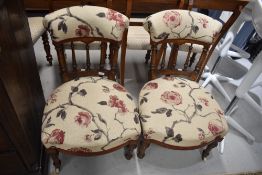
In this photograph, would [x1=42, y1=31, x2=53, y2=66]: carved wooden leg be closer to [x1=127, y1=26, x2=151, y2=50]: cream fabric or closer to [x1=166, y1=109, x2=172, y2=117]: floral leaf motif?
[x1=127, y1=26, x2=151, y2=50]: cream fabric

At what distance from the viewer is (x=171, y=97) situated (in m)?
1.10

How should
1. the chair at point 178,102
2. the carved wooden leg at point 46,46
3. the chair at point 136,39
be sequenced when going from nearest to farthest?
1. the chair at point 178,102
2. the chair at point 136,39
3. the carved wooden leg at point 46,46

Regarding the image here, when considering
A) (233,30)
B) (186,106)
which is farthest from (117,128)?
(233,30)

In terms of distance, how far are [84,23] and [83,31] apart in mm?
38

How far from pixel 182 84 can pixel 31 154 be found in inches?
32.0

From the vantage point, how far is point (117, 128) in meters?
0.95

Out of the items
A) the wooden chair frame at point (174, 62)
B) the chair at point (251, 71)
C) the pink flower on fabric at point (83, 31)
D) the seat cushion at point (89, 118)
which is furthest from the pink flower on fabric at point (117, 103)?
the chair at point (251, 71)

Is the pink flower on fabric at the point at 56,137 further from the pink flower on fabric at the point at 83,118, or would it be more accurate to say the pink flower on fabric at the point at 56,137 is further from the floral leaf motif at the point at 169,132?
the floral leaf motif at the point at 169,132

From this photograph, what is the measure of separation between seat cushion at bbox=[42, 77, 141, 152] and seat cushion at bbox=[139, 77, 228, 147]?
76mm

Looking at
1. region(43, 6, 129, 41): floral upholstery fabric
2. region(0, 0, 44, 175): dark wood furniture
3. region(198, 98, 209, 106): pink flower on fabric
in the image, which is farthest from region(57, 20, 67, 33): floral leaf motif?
region(198, 98, 209, 106): pink flower on fabric

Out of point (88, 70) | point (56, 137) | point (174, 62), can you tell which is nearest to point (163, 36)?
point (174, 62)

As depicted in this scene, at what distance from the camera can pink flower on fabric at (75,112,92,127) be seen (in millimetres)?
933

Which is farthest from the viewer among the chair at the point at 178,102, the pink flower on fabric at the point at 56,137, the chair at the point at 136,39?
the chair at the point at 136,39

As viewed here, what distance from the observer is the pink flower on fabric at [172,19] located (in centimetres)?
109
